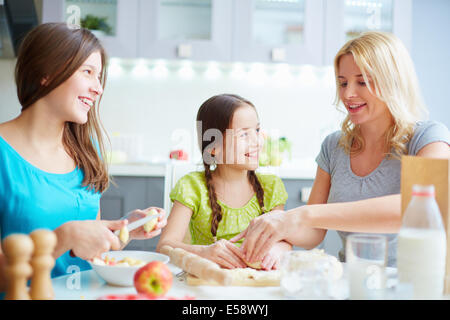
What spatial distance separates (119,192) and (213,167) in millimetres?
926

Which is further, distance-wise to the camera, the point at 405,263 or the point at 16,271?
the point at 405,263

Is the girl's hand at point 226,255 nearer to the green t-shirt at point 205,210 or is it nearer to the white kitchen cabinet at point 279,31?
the green t-shirt at point 205,210

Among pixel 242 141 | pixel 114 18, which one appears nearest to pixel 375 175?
pixel 242 141

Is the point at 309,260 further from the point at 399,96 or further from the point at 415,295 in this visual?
the point at 399,96

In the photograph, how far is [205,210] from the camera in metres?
1.48

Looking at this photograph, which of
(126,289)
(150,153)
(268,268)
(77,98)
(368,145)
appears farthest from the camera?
(150,153)

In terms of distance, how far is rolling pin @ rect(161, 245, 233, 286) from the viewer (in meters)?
0.79

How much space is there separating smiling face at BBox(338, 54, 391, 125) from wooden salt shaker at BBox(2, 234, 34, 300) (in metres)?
1.03

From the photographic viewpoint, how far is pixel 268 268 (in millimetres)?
1011

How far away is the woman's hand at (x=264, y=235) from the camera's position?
0.98 meters

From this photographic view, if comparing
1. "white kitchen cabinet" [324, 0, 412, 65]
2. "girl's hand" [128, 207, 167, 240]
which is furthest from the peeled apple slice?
"white kitchen cabinet" [324, 0, 412, 65]

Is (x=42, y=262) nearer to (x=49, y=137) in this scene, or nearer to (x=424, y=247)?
(x=424, y=247)

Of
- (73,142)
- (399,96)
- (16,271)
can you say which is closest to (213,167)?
(73,142)

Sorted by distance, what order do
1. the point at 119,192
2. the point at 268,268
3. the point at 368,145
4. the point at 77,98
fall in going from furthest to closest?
the point at 119,192, the point at 368,145, the point at 77,98, the point at 268,268
